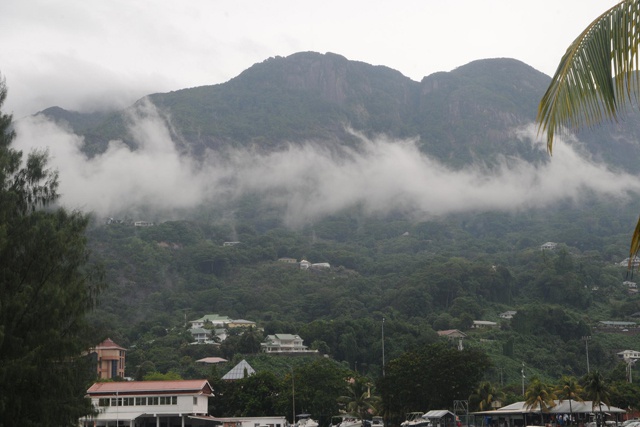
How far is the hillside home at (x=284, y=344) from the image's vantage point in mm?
158375

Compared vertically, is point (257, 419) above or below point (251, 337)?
below

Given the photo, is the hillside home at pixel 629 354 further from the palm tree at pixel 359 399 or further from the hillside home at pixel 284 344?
the palm tree at pixel 359 399

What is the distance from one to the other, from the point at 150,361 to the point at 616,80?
14323 centimetres

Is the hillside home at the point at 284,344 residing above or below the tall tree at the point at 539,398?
above

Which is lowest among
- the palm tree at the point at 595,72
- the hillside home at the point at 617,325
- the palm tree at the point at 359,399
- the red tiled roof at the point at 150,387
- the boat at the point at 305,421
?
the boat at the point at 305,421

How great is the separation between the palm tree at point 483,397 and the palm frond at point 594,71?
8137cm

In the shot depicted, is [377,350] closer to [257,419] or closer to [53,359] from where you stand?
[257,419]

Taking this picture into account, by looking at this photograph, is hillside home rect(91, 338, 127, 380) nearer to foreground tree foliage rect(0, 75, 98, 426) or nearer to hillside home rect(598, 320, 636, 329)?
foreground tree foliage rect(0, 75, 98, 426)

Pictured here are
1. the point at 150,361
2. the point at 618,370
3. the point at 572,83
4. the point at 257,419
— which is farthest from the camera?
the point at 150,361

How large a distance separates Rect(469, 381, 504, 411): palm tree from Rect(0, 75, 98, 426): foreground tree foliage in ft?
189

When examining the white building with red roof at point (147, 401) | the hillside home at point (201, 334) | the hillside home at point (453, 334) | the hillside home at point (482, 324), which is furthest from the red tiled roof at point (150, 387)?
the hillside home at point (482, 324)

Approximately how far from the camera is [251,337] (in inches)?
6211

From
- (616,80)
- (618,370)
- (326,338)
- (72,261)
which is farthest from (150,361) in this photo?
(616,80)

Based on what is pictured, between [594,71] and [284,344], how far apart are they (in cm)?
15522
